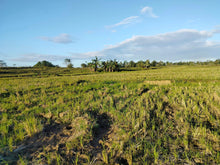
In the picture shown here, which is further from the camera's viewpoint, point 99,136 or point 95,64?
point 95,64

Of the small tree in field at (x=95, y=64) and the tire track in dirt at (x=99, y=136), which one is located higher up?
the small tree in field at (x=95, y=64)

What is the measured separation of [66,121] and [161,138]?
3.29 meters

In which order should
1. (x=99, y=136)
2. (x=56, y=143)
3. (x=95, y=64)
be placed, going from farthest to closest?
(x=95, y=64)
(x=99, y=136)
(x=56, y=143)

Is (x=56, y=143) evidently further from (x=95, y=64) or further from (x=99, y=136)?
(x=95, y=64)

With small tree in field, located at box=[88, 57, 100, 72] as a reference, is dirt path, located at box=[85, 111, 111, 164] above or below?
below

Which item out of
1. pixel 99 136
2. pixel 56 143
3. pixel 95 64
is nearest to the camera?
pixel 56 143

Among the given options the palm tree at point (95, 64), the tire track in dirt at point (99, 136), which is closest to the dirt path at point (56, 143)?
the tire track in dirt at point (99, 136)

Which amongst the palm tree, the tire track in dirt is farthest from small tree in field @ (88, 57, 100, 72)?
the tire track in dirt

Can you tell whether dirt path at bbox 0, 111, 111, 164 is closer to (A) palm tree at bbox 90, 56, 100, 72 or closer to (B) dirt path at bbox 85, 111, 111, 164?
(B) dirt path at bbox 85, 111, 111, 164

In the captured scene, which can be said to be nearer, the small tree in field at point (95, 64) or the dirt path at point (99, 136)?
the dirt path at point (99, 136)

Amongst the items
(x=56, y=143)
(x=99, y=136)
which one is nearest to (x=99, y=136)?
(x=99, y=136)

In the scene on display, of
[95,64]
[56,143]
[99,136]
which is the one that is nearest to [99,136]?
[99,136]

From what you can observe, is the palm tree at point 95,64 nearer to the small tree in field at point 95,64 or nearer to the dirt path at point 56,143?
the small tree in field at point 95,64

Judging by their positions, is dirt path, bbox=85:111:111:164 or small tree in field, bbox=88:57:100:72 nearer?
dirt path, bbox=85:111:111:164
